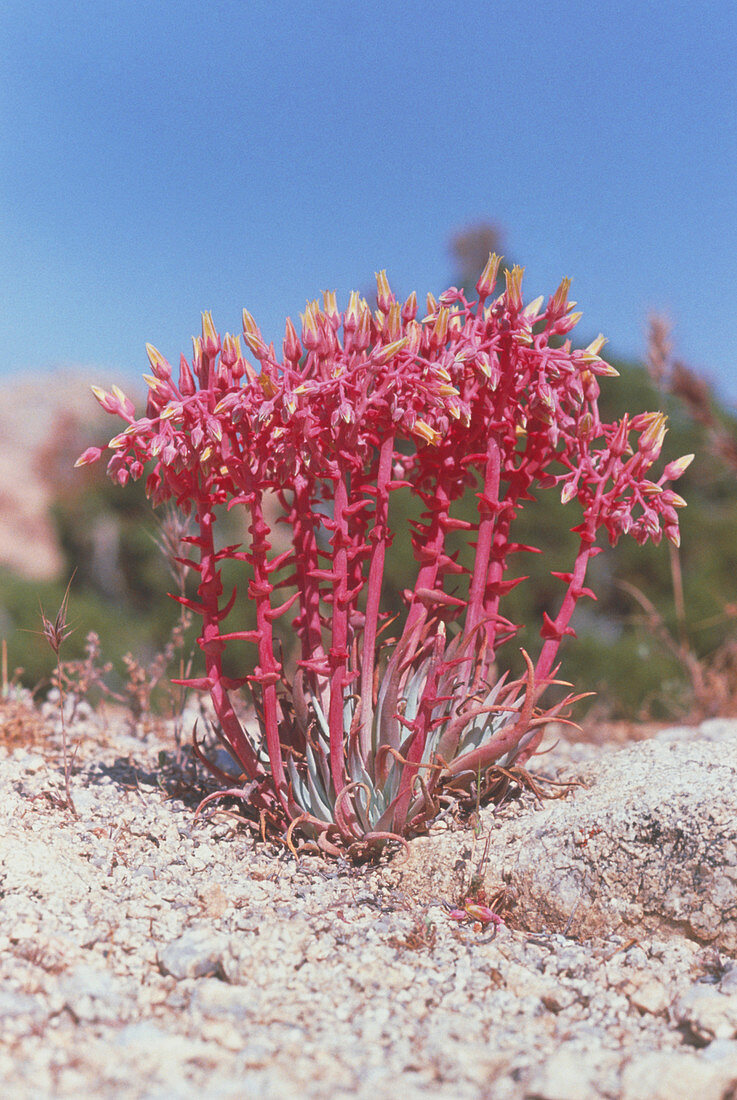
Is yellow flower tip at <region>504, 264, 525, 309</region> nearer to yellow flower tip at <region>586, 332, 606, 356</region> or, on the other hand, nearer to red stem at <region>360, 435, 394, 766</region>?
yellow flower tip at <region>586, 332, 606, 356</region>

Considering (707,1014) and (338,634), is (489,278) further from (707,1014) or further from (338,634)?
(707,1014)

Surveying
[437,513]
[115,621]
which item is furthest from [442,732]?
[115,621]

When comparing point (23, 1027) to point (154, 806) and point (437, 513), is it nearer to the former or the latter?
point (154, 806)

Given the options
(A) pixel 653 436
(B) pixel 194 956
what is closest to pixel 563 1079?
(B) pixel 194 956

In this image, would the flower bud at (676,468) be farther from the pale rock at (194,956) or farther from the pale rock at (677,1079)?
the pale rock at (194,956)

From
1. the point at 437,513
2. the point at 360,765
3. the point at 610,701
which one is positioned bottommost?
the point at 610,701

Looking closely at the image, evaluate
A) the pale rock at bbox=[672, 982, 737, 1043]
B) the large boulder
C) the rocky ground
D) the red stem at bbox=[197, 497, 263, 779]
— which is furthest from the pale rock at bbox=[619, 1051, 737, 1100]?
the red stem at bbox=[197, 497, 263, 779]
